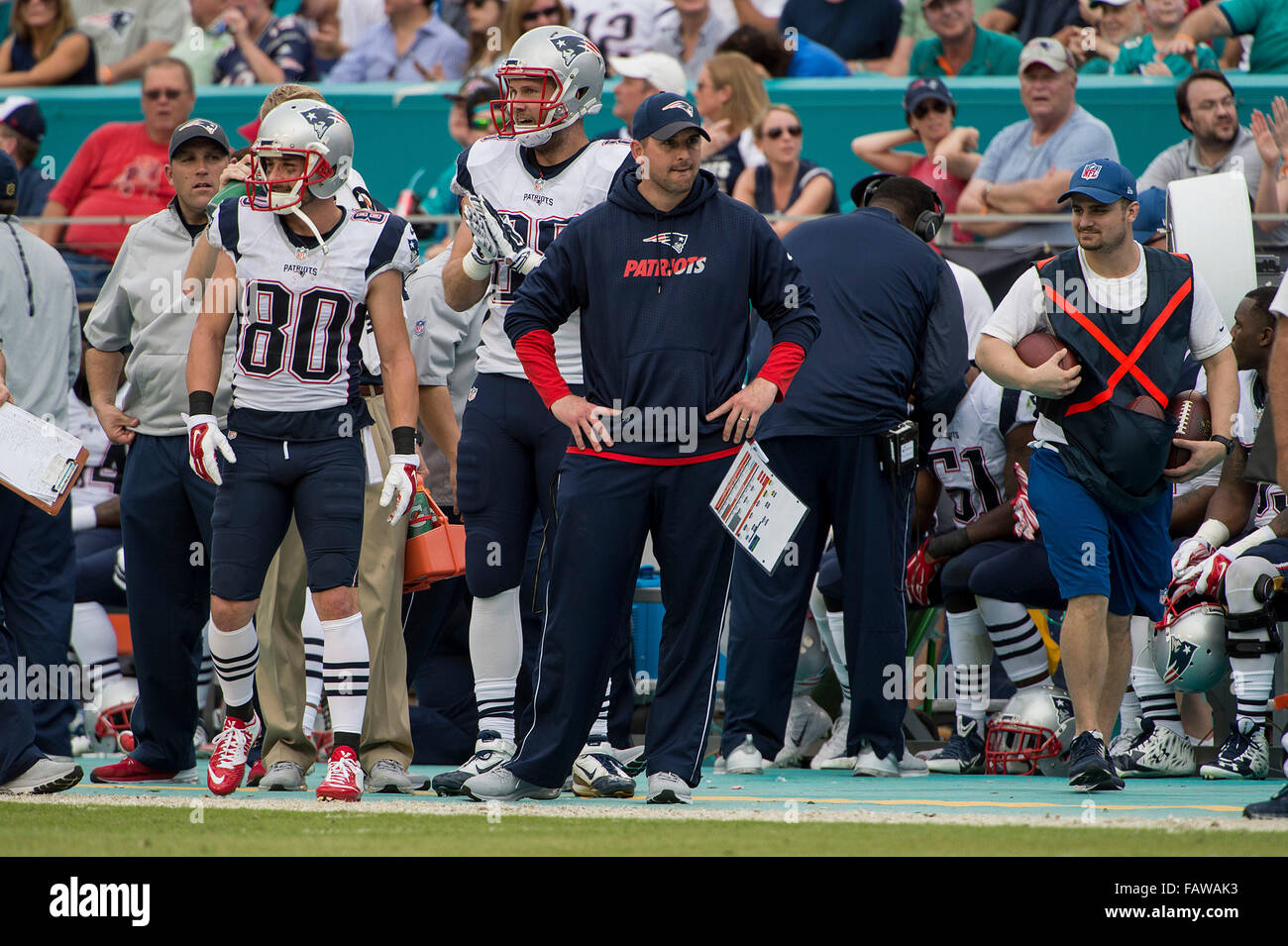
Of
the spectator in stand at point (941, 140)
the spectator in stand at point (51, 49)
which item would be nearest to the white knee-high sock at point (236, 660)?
the spectator in stand at point (941, 140)

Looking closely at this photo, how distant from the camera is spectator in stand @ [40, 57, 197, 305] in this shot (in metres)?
10.5

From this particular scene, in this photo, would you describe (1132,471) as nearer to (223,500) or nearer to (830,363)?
(830,363)

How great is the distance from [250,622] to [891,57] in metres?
7.84

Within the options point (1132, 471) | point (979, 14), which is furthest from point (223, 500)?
point (979, 14)

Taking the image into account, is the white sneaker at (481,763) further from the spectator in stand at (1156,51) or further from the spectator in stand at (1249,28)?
the spectator in stand at (1249,28)

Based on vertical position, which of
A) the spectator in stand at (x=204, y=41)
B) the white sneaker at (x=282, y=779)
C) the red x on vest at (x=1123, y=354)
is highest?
the spectator in stand at (x=204, y=41)

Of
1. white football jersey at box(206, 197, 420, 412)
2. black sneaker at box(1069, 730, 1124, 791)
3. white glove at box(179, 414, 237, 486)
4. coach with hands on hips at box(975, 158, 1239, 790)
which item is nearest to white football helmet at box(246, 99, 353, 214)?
white football jersey at box(206, 197, 420, 412)

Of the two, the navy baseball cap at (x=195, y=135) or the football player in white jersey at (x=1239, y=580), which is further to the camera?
the football player in white jersey at (x=1239, y=580)

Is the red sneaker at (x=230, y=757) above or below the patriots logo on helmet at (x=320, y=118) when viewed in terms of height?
below

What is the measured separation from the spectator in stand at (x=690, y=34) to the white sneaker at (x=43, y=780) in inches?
301

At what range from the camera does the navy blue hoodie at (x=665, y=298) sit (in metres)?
5.28

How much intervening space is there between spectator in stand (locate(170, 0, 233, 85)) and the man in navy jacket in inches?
330

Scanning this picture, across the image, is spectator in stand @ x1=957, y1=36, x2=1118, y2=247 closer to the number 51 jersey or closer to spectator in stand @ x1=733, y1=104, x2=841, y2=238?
spectator in stand @ x1=733, y1=104, x2=841, y2=238

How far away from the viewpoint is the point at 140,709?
6.43 meters
